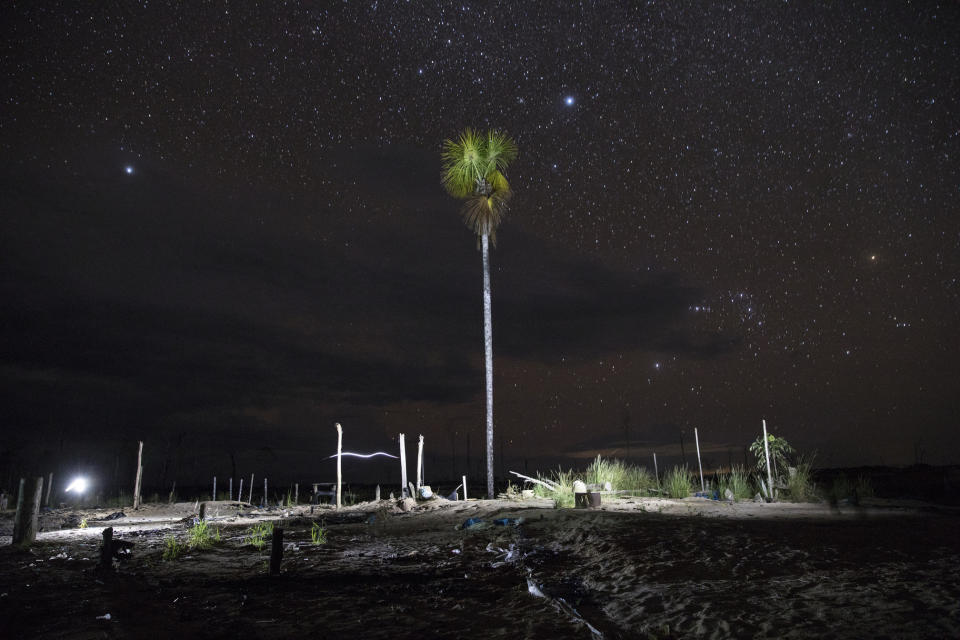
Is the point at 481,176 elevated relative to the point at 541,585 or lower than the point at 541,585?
elevated

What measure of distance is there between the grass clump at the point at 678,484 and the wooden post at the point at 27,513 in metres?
18.0

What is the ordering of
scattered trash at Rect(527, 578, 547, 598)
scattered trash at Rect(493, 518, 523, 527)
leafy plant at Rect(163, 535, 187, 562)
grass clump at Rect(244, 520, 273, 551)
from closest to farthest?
scattered trash at Rect(527, 578, 547, 598)
leafy plant at Rect(163, 535, 187, 562)
grass clump at Rect(244, 520, 273, 551)
scattered trash at Rect(493, 518, 523, 527)

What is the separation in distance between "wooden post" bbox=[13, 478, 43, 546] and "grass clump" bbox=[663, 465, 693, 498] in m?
18.0

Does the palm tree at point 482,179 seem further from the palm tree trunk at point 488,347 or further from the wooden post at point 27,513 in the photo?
the wooden post at point 27,513

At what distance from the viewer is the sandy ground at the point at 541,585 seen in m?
5.38

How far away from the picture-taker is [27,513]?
12.9 metres

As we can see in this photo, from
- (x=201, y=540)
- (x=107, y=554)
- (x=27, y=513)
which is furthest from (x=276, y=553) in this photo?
(x=27, y=513)

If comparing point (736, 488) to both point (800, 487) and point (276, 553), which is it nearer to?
point (800, 487)

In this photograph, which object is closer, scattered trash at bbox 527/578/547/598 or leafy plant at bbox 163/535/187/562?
scattered trash at bbox 527/578/547/598

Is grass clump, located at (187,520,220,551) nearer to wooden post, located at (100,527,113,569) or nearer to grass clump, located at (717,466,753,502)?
wooden post, located at (100,527,113,569)

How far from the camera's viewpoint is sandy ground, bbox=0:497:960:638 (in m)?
5.38

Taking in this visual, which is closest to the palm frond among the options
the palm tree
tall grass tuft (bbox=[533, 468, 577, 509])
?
the palm tree

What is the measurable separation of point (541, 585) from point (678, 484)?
42.6 ft

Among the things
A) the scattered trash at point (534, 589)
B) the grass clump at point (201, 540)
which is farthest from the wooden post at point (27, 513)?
the scattered trash at point (534, 589)
